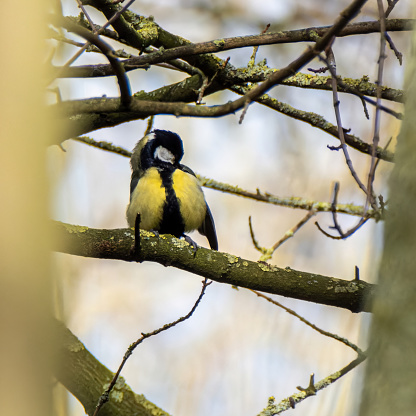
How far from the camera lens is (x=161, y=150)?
4148 millimetres

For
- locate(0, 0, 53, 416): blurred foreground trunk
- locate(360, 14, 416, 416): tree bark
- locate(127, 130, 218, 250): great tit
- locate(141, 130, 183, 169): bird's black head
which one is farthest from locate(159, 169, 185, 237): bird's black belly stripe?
locate(360, 14, 416, 416): tree bark

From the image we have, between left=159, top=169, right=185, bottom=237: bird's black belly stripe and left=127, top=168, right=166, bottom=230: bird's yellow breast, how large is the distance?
26mm

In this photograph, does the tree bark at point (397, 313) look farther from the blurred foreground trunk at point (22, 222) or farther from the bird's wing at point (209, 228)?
the bird's wing at point (209, 228)

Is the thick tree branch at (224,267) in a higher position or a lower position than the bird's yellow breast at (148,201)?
lower

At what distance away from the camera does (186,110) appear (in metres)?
2.03

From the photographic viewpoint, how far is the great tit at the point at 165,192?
392cm

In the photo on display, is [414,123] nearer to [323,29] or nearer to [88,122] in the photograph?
[323,29]

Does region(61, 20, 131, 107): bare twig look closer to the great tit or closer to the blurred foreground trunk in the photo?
the blurred foreground trunk

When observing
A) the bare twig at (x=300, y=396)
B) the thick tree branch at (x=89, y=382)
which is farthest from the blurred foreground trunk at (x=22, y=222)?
the thick tree branch at (x=89, y=382)

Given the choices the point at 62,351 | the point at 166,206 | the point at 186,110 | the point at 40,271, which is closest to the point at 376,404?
the point at 40,271

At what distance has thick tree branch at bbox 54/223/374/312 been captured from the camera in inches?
108

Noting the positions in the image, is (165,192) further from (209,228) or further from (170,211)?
(209,228)

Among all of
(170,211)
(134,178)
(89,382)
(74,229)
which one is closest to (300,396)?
(89,382)

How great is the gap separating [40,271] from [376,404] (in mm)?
670
